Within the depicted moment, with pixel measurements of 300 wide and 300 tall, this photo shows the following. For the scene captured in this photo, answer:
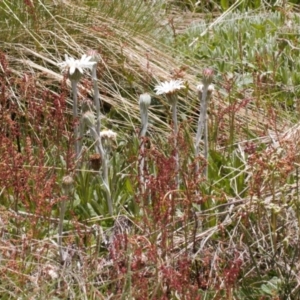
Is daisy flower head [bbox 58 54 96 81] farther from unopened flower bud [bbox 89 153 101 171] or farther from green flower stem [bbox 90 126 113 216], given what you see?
unopened flower bud [bbox 89 153 101 171]

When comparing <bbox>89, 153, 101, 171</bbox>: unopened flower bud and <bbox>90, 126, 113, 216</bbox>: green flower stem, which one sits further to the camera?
<bbox>89, 153, 101, 171</bbox>: unopened flower bud

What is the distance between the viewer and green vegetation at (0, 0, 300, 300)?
2697mm

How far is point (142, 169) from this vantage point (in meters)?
3.19

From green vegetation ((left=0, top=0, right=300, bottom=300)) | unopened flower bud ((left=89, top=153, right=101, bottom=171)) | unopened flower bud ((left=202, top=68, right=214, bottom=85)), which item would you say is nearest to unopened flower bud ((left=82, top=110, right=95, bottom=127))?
green vegetation ((left=0, top=0, right=300, bottom=300))

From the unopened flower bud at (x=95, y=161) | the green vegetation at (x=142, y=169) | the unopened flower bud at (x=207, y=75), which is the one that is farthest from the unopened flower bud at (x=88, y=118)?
the unopened flower bud at (x=207, y=75)

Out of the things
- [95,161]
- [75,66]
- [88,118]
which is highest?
[75,66]

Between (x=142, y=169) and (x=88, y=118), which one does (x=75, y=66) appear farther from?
(x=142, y=169)

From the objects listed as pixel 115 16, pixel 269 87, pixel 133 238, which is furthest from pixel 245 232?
pixel 115 16

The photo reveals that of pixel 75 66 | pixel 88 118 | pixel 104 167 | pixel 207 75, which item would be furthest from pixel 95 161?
pixel 207 75

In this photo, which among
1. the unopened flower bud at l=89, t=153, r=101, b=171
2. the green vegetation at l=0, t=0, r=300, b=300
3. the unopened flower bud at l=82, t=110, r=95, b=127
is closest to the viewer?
the green vegetation at l=0, t=0, r=300, b=300

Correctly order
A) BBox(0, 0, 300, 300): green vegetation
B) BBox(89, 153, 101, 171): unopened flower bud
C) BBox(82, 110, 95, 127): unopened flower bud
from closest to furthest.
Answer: BBox(0, 0, 300, 300): green vegetation → BBox(82, 110, 95, 127): unopened flower bud → BBox(89, 153, 101, 171): unopened flower bud

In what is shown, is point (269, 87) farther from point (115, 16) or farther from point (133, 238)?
point (133, 238)

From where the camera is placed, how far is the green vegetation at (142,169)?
8.85 ft

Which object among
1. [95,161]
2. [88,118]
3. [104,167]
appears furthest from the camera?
[95,161]
